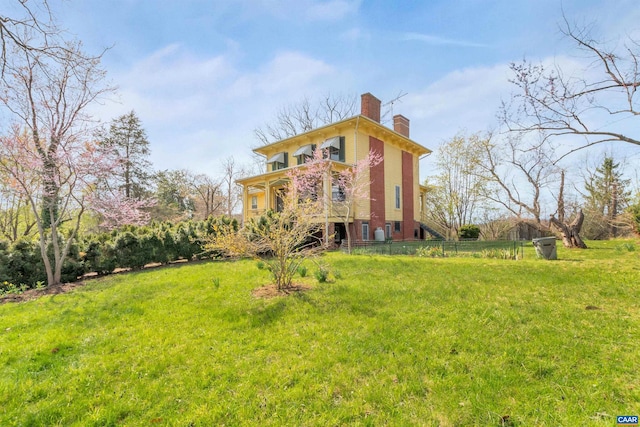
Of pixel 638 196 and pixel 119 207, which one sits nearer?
pixel 119 207

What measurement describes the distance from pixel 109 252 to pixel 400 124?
21129 millimetres

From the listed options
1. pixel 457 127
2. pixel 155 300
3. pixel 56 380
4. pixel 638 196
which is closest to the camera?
pixel 56 380

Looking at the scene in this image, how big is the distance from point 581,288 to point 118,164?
47.8 ft

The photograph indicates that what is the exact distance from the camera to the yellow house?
19062mm

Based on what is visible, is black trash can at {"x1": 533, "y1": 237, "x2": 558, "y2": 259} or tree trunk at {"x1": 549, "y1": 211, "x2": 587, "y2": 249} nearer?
black trash can at {"x1": 533, "y1": 237, "x2": 558, "y2": 259}

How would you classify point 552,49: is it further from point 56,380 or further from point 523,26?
point 56,380

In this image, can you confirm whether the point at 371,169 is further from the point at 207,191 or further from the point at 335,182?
the point at 207,191

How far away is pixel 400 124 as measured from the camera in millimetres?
23375

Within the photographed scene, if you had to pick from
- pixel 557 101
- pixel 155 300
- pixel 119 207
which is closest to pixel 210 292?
pixel 155 300

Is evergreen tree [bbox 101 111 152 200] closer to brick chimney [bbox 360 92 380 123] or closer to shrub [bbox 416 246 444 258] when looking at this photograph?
brick chimney [bbox 360 92 380 123]

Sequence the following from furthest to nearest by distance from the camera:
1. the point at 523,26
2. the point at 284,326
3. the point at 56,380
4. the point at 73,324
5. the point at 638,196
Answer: the point at 638,196 < the point at 523,26 < the point at 73,324 < the point at 284,326 < the point at 56,380

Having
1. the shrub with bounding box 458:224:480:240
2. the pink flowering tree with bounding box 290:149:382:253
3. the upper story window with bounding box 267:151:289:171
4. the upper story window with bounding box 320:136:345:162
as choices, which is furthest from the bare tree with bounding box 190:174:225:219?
the shrub with bounding box 458:224:480:240

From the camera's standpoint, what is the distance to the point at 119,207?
1152cm

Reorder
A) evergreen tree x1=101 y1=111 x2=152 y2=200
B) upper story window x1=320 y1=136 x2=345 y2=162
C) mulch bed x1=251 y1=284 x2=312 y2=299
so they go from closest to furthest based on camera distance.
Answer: mulch bed x1=251 y1=284 x2=312 y2=299 < upper story window x1=320 y1=136 x2=345 y2=162 < evergreen tree x1=101 y1=111 x2=152 y2=200
